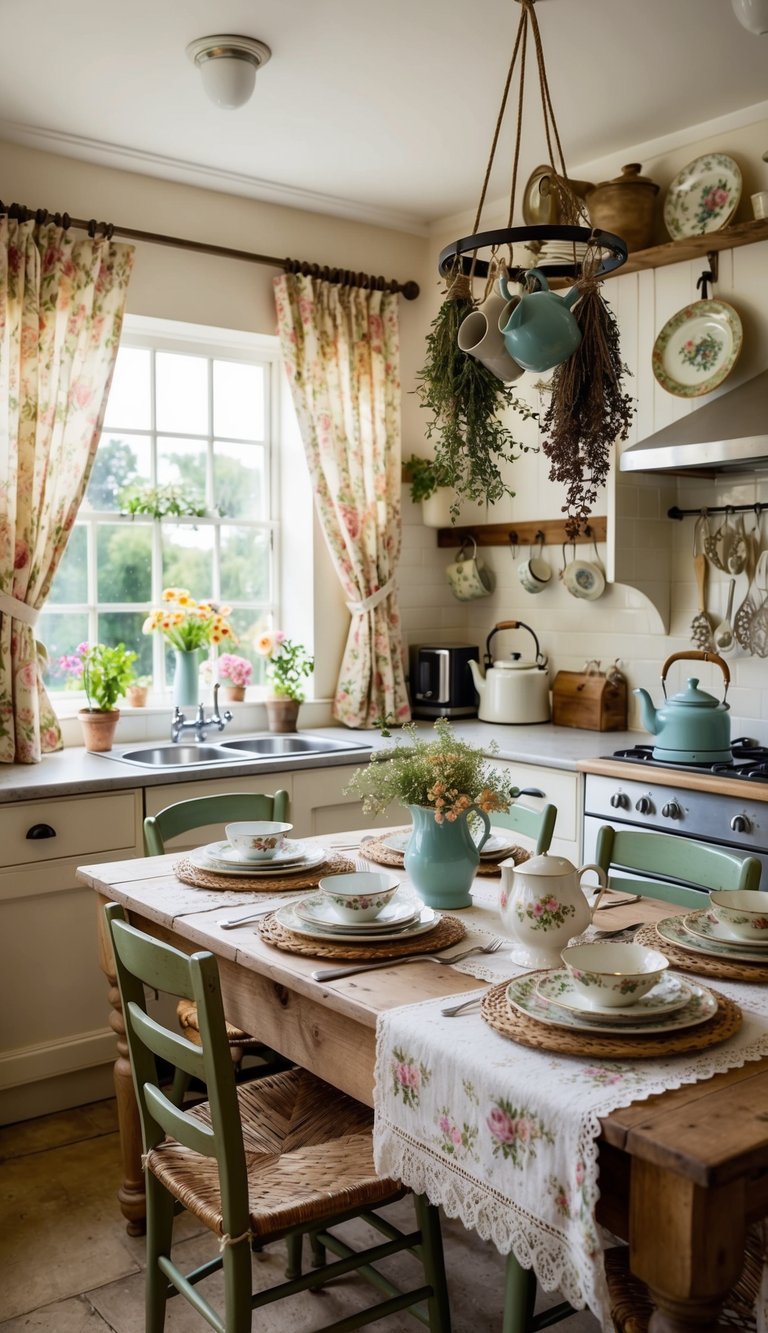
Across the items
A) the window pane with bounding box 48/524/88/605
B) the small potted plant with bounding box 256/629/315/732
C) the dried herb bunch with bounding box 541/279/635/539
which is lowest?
the small potted plant with bounding box 256/629/315/732

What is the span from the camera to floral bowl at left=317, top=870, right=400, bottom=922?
6.10 ft

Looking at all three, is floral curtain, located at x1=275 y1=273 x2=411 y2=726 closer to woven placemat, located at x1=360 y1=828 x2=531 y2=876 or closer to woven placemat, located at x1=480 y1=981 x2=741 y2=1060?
woven placemat, located at x1=360 y1=828 x2=531 y2=876

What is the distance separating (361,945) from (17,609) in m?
1.94

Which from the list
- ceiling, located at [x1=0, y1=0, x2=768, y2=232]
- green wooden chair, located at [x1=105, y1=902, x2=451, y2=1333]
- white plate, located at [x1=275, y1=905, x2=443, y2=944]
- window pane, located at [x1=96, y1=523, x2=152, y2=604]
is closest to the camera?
green wooden chair, located at [x1=105, y1=902, x2=451, y2=1333]

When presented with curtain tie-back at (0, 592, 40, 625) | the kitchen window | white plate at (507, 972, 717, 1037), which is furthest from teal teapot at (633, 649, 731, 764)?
curtain tie-back at (0, 592, 40, 625)

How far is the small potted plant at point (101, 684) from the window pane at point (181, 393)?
0.88 meters

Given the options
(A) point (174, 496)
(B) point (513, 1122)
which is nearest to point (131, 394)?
(A) point (174, 496)

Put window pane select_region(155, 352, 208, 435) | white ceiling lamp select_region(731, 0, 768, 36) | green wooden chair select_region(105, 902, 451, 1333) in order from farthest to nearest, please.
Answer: window pane select_region(155, 352, 208, 435) < white ceiling lamp select_region(731, 0, 768, 36) < green wooden chair select_region(105, 902, 451, 1333)

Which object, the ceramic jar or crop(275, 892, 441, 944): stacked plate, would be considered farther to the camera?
the ceramic jar

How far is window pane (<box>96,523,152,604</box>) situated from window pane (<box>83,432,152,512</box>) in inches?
3.6

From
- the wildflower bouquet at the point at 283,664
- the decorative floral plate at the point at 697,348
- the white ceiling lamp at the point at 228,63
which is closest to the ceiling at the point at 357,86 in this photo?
the white ceiling lamp at the point at 228,63

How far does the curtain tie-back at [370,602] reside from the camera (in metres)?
4.21

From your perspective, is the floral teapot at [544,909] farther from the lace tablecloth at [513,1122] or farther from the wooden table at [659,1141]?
the lace tablecloth at [513,1122]

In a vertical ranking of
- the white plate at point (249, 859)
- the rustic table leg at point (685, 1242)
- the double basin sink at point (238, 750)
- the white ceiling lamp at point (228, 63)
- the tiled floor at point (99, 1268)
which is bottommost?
the tiled floor at point (99, 1268)
